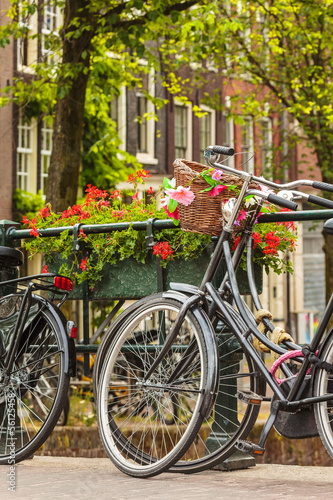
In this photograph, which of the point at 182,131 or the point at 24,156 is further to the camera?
the point at 182,131

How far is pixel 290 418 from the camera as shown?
371cm

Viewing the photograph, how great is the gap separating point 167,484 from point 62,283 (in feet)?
4.09

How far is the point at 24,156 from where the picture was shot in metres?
20.3

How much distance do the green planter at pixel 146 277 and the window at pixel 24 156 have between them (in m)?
15.2

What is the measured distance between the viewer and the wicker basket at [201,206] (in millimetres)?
4129

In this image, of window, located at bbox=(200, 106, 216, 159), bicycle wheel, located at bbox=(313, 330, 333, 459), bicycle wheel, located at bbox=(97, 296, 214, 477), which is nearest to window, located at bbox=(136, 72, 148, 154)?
window, located at bbox=(200, 106, 216, 159)

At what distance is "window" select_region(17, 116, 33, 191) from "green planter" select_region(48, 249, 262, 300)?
50.0ft

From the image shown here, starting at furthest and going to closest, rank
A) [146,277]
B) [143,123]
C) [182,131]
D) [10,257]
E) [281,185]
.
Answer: [182,131]
[143,123]
[10,257]
[146,277]
[281,185]

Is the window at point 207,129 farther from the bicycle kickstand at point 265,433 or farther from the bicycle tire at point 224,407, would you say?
the bicycle kickstand at point 265,433

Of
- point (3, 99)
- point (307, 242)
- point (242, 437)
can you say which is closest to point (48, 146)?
point (3, 99)

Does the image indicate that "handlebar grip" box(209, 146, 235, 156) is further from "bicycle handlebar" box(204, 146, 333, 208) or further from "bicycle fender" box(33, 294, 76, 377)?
"bicycle fender" box(33, 294, 76, 377)

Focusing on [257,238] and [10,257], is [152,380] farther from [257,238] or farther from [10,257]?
[10,257]

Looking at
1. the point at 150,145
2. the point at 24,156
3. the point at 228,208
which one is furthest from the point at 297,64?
the point at 228,208

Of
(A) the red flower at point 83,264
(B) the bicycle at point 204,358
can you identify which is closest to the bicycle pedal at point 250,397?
(B) the bicycle at point 204,358
